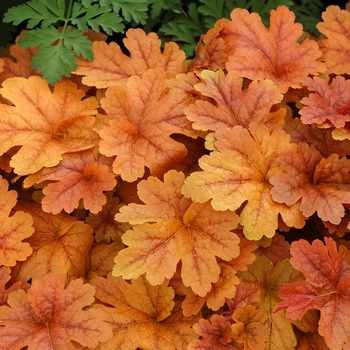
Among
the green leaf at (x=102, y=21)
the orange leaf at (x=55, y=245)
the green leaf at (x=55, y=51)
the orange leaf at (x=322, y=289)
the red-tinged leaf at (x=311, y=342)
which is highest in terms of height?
the green leaf at (x=102, y=21)

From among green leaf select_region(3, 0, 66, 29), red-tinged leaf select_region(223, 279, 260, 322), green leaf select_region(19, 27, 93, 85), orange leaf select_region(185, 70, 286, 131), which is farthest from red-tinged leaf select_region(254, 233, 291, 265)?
green leaf select_region(3, 0, 66, 29)

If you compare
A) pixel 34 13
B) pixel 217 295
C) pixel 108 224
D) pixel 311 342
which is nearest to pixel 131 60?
pixel 34 13

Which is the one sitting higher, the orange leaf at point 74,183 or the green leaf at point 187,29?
the green leaf at point 187,29

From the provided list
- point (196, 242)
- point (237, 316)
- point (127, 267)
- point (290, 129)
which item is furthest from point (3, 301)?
point (290, 129)

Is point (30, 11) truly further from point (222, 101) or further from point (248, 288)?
point (248, 288)

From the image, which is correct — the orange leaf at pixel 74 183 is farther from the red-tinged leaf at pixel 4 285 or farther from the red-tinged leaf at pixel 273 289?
the red-tinged leaf at pixel 273 289

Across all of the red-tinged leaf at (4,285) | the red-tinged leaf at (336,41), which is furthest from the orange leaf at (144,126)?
the red-tinged leaf at (336,41)
